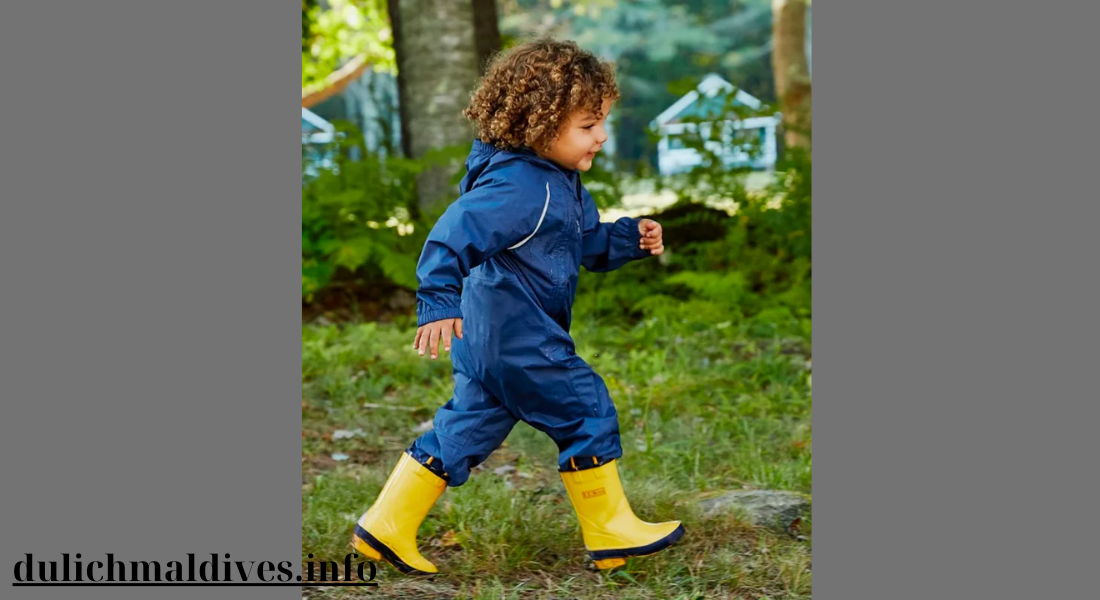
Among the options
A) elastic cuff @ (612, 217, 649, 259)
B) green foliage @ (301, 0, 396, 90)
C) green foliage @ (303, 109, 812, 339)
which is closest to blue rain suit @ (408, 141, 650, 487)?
elastic cuff @ (612, 217, 649, 259)

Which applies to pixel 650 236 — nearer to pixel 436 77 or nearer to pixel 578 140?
pixel 578 140

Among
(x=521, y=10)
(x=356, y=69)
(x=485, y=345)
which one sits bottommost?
(x=485, y=345)

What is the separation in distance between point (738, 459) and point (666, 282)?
89.9 inches

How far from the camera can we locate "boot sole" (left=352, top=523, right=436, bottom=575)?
127 inches

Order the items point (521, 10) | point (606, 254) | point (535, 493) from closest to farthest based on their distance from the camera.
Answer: point (606, 254) < point (535, 493) < point (521, 10)

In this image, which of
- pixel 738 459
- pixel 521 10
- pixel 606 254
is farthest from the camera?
pixel 521 10

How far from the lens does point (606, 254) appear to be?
340 cm

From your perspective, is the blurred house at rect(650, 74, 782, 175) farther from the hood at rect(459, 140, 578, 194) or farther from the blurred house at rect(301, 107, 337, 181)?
the hood at rect(459, 140, 578, 194)

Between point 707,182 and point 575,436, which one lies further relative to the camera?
point 707,182

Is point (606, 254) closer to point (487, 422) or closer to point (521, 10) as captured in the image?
point (487, 422)

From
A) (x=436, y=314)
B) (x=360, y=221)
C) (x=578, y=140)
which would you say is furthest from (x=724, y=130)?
(x=436, y=314)

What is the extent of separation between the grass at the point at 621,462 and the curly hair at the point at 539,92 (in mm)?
1245

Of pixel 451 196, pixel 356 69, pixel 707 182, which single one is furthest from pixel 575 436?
pixel 356 69

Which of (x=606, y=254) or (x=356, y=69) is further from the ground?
(x=356, y=69)
